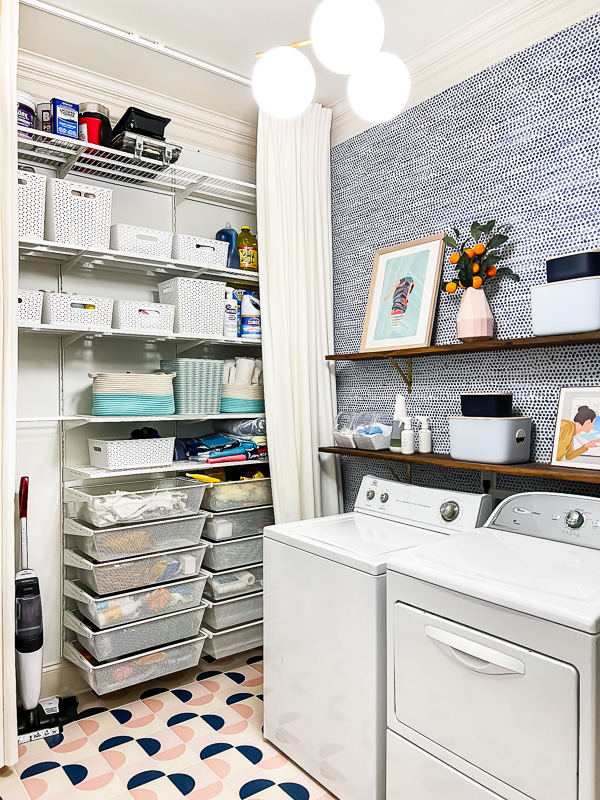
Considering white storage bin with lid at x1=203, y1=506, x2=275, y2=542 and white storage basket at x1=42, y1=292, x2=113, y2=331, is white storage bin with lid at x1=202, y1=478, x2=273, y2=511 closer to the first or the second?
white storage bin with lid at x1=203, y1=506, x2=275, y2=542

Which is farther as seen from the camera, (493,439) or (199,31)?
(199,31)

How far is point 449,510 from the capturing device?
2154 millimetres

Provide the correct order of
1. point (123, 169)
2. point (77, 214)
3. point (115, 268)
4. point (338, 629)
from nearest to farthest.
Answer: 1. point (338, 629)
2. point (77, 214)
3. point (123, 169)
4. point (115, 268)

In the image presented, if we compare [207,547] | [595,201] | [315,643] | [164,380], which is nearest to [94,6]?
[164,380]

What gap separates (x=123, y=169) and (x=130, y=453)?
4.05 feet

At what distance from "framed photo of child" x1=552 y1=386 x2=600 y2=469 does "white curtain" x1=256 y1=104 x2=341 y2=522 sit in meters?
1.22

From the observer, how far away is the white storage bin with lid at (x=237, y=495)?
2.77 metres

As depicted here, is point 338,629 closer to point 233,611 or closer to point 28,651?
point 233,611

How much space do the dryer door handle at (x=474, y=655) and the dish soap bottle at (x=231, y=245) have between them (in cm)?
199

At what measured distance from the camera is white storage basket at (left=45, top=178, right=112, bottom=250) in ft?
7.72

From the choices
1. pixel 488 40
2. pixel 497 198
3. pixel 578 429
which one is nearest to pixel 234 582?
pixel 578 429

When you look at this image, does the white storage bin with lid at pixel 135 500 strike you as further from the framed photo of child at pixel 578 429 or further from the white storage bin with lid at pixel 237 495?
the framed photo of child at pixel 578 429

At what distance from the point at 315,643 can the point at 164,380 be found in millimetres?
1257

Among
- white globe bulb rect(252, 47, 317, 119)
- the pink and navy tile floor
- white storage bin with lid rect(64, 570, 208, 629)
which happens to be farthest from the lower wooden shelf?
white globe bulb rect(252, 47, 317, 119)
